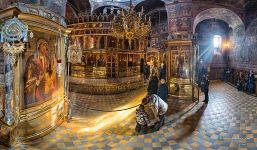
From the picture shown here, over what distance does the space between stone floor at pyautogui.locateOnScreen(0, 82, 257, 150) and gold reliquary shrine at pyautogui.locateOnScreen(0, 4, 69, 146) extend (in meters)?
0.46

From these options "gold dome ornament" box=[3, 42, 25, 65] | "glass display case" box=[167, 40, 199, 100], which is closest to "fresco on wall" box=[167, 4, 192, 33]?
"glass display case" box=[167, 40, 199, 100]

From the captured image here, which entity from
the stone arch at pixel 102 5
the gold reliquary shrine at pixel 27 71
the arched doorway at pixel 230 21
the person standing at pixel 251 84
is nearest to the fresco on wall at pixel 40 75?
the gold reliquary shrine at pixel 27 71

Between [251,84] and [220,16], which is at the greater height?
[220,16]

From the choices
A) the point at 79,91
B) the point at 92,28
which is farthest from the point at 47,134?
the point at 92,28

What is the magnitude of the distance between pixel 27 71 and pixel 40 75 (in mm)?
489

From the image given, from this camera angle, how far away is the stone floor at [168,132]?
16.9ft

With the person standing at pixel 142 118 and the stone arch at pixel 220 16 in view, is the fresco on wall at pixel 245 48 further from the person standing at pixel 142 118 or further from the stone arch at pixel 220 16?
the person standing at pixel 142 118

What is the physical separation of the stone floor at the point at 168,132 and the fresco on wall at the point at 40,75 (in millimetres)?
1214

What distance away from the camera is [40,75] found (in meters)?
5.50

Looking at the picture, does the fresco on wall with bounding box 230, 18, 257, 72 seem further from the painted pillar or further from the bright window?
the painted pillar

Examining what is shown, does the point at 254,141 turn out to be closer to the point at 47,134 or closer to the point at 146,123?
the point at 146,123

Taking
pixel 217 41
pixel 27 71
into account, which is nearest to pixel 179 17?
pixel 27 71

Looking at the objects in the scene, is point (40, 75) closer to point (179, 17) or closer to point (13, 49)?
point (13, 49)

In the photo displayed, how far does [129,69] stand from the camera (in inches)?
599
